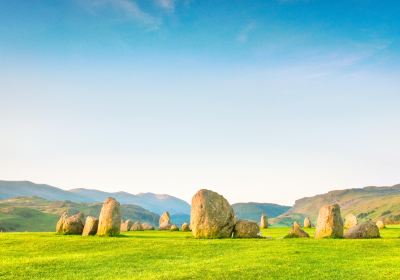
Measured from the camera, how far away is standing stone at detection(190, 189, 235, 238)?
34.1 m

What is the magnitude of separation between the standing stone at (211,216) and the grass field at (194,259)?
5284mm

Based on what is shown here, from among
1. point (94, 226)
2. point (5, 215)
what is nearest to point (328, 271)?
point (94, 226)

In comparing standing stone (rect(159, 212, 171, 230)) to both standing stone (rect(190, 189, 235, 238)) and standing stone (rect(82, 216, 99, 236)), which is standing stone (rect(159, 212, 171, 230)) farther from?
standing stone (rect(82, 216, 99, 236))

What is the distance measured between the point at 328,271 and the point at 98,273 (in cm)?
1005

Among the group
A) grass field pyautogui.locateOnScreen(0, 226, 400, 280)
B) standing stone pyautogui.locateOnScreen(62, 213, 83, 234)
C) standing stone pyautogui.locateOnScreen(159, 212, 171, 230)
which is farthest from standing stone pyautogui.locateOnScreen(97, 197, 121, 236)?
standing stone pyautogui.locateOnScreen(159, 212, 171, 230)

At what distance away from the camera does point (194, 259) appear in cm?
2223

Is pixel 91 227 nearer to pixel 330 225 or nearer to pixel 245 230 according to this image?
pixel 245 230

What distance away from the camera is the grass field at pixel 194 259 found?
17906mm

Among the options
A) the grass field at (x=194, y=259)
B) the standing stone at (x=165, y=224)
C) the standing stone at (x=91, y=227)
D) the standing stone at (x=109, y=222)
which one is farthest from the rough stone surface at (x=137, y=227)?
the grass field at (x=194, y=259)

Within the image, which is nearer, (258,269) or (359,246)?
(258,269)

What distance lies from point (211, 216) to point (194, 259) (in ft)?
40.9

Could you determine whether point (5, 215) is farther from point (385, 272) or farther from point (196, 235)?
point (385, 272)

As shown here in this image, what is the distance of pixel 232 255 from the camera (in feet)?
77.3

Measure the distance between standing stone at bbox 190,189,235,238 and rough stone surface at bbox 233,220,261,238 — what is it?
0.50m
